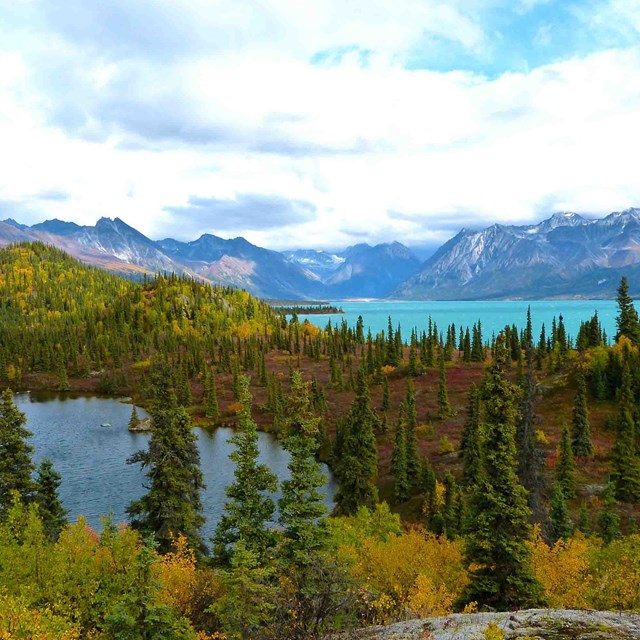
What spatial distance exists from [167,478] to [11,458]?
569 inches

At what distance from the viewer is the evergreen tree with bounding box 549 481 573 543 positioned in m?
52.2

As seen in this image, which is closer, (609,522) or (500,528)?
(500,528)

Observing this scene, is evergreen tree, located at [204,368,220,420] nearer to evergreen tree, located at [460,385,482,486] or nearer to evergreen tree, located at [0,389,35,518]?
evergreen tree, located at [460,385,482,486]

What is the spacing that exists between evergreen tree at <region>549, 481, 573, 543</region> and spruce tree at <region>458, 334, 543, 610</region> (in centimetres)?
2423

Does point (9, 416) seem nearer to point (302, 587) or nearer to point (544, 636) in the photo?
point (302, 587)

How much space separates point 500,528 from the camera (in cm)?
3122

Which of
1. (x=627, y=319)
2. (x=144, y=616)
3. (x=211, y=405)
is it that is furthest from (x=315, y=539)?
(x=211, y=405)

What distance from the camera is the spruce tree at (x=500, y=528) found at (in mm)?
30500

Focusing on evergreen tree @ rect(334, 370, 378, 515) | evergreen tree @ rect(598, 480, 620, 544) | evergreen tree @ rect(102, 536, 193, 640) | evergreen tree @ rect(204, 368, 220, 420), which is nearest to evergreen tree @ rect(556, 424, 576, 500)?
evergreen tree @ rect(598, 480, 620, 544)

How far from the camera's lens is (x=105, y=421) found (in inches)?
5197

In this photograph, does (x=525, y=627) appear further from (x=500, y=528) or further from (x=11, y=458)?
(x=11, y=458)

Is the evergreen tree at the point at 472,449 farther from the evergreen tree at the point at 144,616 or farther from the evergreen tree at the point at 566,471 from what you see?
the evergreen tree at the point at 144,616

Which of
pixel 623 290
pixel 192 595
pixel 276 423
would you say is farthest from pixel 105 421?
pixel 623 290

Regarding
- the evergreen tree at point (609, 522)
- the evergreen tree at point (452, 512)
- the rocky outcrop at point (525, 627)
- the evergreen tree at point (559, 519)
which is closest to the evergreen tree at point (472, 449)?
the evergreen tree at point (452, 512)
